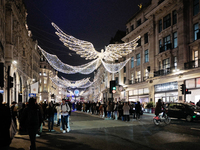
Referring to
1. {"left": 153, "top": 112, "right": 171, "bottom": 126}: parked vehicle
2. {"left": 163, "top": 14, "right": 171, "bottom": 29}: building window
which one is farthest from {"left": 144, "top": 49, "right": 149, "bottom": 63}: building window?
{"left": 153, "top": 112, "right": 171, "bottom": 126}: parked vehicle

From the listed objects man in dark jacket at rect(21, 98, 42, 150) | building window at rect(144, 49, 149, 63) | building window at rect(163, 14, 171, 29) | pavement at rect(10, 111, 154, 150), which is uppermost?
building window at rect(163, 14, 171, 29)

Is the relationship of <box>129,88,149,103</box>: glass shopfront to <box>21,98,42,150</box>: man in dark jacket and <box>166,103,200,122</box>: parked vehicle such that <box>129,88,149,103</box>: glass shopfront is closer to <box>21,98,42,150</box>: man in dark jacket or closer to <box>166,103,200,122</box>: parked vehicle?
<box>166,103,200,122</box>: parked vehicle

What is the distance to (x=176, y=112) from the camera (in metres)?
19.8

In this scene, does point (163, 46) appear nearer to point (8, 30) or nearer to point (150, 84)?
point (150, 84)

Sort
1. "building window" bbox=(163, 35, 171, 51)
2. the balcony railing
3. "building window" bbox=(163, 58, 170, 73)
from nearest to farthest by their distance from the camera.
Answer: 1. the balcony railing
2. "building window" bbox=(163, 35, 171, 51)
3. "building window" bbox=(163, 58, 170, 73)

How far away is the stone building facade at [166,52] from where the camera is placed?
95.8 feet

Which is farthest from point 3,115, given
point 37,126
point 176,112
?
point 176,112

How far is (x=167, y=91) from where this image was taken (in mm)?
33625

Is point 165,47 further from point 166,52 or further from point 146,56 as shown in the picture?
point 146,56

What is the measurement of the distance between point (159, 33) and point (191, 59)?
877 cm

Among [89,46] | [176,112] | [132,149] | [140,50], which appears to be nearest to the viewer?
[132,149]

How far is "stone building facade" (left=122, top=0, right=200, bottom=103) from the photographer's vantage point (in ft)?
95.8

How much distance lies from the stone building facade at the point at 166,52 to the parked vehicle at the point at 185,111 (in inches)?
177

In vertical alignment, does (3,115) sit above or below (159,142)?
above
